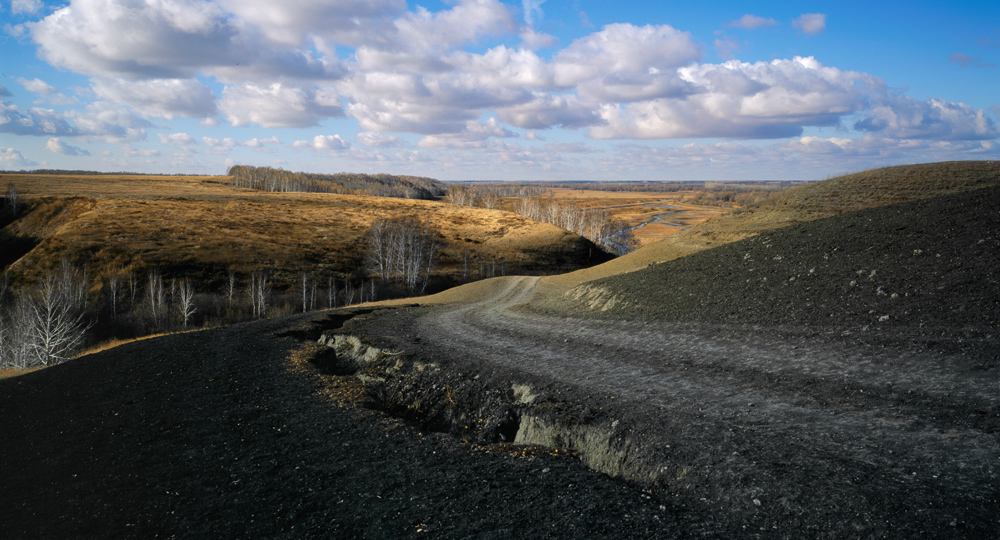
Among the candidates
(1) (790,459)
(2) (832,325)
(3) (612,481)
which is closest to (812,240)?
(2) (832,325)

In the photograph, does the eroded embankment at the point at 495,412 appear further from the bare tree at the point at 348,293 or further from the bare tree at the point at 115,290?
the bare tree at the point at 115,290

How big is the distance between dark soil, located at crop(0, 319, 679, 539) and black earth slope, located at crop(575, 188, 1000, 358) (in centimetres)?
1025

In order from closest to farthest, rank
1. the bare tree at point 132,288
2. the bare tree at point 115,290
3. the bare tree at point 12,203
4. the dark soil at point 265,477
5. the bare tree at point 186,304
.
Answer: the dark soil at point 265,477 → the bare tree at point 186,304 → the bare tree at point 115,290 → the bare tree at point 132,288 → the bare tree at point 12,203

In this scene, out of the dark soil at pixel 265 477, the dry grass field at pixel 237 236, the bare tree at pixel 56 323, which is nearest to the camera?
the dark soil at pixel 265 477

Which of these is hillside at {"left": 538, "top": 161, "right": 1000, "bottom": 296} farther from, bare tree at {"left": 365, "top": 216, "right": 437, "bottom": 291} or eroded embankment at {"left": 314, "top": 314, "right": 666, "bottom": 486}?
bare tree at {"left": 365, "top": 216, "right": 437, "bottom": 291}

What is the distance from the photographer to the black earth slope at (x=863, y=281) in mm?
11938

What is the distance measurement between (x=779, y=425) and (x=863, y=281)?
9.70 meters

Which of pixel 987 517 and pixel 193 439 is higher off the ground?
pixel 987 517

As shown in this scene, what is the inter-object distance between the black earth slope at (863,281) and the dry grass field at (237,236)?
51306mm

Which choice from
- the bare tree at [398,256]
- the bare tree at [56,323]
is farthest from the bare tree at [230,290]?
the bare tree at [398,256]

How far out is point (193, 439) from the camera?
10234mm

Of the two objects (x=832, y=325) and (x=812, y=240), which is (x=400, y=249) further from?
(x=832, y=325)

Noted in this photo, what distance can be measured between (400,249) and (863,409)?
63.3 meters

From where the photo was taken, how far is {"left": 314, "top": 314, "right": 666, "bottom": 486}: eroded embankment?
837 centimetres
